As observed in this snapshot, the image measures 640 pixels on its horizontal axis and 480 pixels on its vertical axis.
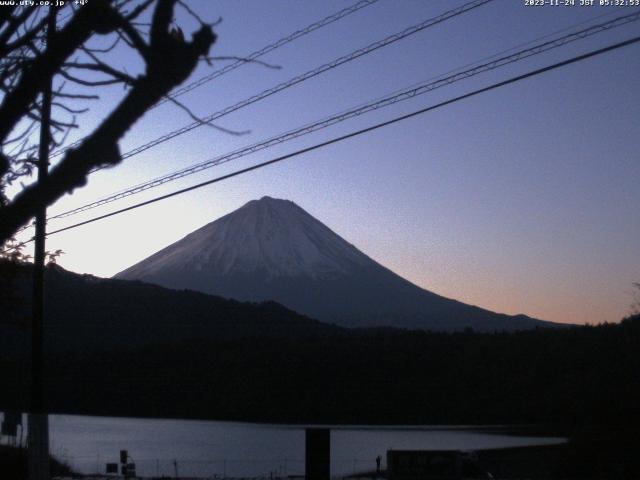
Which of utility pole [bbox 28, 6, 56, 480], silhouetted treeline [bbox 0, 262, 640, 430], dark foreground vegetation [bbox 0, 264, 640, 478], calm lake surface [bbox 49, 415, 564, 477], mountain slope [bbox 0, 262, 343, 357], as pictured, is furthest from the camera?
mountain slope [bbox 0, 262, 343, 357]

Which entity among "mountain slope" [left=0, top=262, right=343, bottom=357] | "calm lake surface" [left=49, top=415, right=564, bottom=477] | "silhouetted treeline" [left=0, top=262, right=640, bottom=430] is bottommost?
"calm lake surface" [left=49, top=415, right=564, bottom=477]

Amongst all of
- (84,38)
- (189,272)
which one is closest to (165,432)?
(84,38)

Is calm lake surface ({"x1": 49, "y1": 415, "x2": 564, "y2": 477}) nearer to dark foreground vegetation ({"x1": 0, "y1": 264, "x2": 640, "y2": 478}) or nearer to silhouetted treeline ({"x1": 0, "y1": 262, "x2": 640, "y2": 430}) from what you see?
dark foreground vegetation ({"x1": 0, "y1": 264, "x2": 640, "y2": 478})

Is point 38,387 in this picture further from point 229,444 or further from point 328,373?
point 328,373

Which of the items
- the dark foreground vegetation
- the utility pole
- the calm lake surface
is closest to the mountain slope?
the dark foreground vegetation

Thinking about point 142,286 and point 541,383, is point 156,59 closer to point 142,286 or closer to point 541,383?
point 541,383

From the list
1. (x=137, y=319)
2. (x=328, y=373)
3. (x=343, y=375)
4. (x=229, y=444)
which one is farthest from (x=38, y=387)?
(x=137, y=319)
